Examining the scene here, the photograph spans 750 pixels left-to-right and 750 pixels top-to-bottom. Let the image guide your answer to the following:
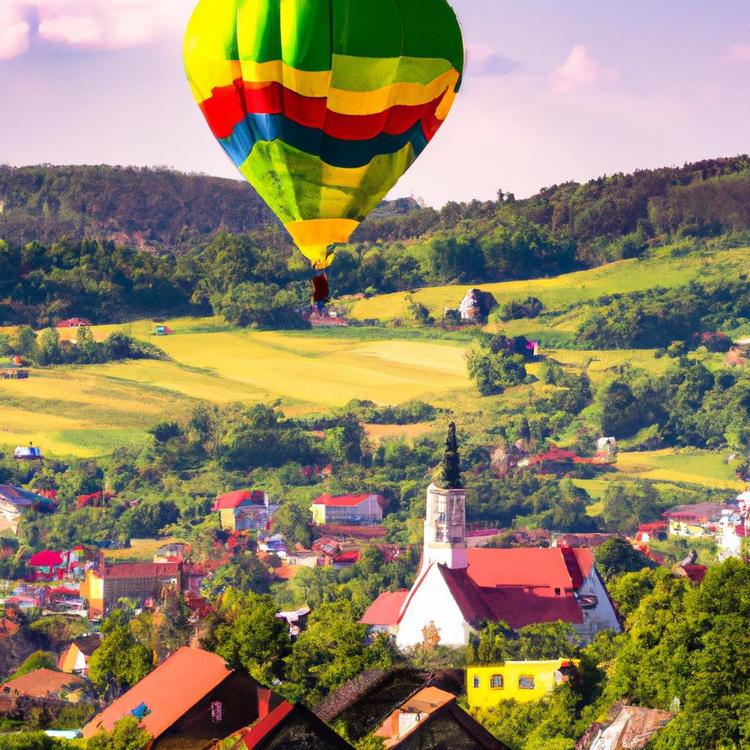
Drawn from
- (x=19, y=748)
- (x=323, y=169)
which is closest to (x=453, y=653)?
(x=19, y=748)

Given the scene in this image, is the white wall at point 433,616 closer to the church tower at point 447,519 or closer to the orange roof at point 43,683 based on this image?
the church tower at point 447,519

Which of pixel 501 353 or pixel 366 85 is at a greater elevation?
pixel 366 85

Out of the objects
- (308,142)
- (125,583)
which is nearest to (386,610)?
(125,583)

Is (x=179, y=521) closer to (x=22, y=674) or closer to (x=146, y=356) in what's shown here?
(x=146, y=356)

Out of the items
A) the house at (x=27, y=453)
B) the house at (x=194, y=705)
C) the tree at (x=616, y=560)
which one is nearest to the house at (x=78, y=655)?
the tree at (x=616, y=560)

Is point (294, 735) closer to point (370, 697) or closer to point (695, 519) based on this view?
point (370, 697)

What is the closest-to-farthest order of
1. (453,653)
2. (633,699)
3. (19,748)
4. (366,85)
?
(366,85) → (19,748) → (633,699) → (453,653)

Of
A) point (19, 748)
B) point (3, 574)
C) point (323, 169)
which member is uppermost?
point (323, 169)
